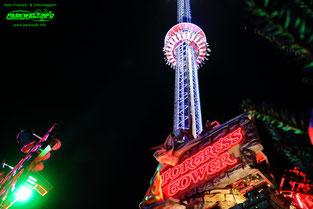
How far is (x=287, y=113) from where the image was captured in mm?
2271

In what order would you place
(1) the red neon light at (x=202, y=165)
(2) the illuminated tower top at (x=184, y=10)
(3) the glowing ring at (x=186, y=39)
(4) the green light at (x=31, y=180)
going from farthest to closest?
(2) the illuminated tower top at (x=184, y=10)
(3) the glowing ring at (x=186, y=39)
(1) the red neon light at (x=202, y=165)
(4) the green light at (x=31, y=180)

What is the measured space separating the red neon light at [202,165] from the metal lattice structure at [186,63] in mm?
3856

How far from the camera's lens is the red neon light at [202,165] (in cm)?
1016

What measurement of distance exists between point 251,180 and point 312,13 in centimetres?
954

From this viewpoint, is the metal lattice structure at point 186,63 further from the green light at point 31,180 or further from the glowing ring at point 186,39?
the green light at point 31,180

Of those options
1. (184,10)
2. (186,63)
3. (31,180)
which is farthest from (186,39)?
(31,180)

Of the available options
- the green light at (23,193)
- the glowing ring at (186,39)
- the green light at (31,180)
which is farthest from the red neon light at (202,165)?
the glowing ring at (186,39)

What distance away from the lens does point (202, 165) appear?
35.6 ft

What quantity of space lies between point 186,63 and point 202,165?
50.9 ft

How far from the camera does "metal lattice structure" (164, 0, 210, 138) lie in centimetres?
1966

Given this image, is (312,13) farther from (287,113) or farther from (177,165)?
(177,165)

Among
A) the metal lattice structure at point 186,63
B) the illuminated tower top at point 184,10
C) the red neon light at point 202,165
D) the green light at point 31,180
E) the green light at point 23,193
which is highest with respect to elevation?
the illuminated tower top at point 184,10

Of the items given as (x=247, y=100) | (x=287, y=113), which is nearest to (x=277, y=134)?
(x=287, y=113)

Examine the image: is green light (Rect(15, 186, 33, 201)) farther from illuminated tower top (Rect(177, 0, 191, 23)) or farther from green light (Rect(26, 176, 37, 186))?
illuminated tower top (Rect(177, 0, 191, 23))
